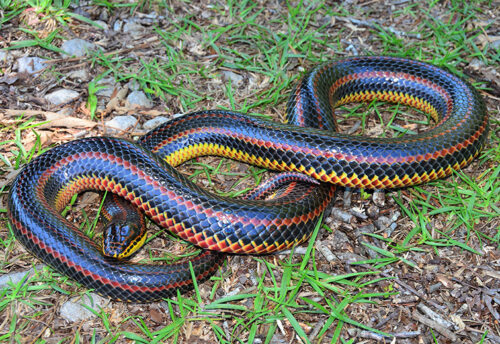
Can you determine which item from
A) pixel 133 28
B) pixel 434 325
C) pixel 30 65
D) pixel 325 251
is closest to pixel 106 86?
pixel 30 65

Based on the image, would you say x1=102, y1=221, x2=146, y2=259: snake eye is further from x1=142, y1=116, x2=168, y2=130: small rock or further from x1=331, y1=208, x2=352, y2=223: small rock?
x1=331, y1=208, x2=352, y2=223: small rock

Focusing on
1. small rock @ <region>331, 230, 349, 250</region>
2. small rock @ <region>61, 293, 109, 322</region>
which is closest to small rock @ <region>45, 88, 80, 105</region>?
small rock @ <region>61, 293, 109, 322</region>

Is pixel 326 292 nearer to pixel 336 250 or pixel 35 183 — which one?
pixel 336 250

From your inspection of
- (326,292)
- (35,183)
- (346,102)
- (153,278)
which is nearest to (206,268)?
(153,278)

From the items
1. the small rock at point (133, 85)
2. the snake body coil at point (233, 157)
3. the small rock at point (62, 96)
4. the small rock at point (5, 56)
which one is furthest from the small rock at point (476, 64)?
the small rock at point (5, 56)

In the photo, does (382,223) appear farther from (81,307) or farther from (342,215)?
(81,307)
